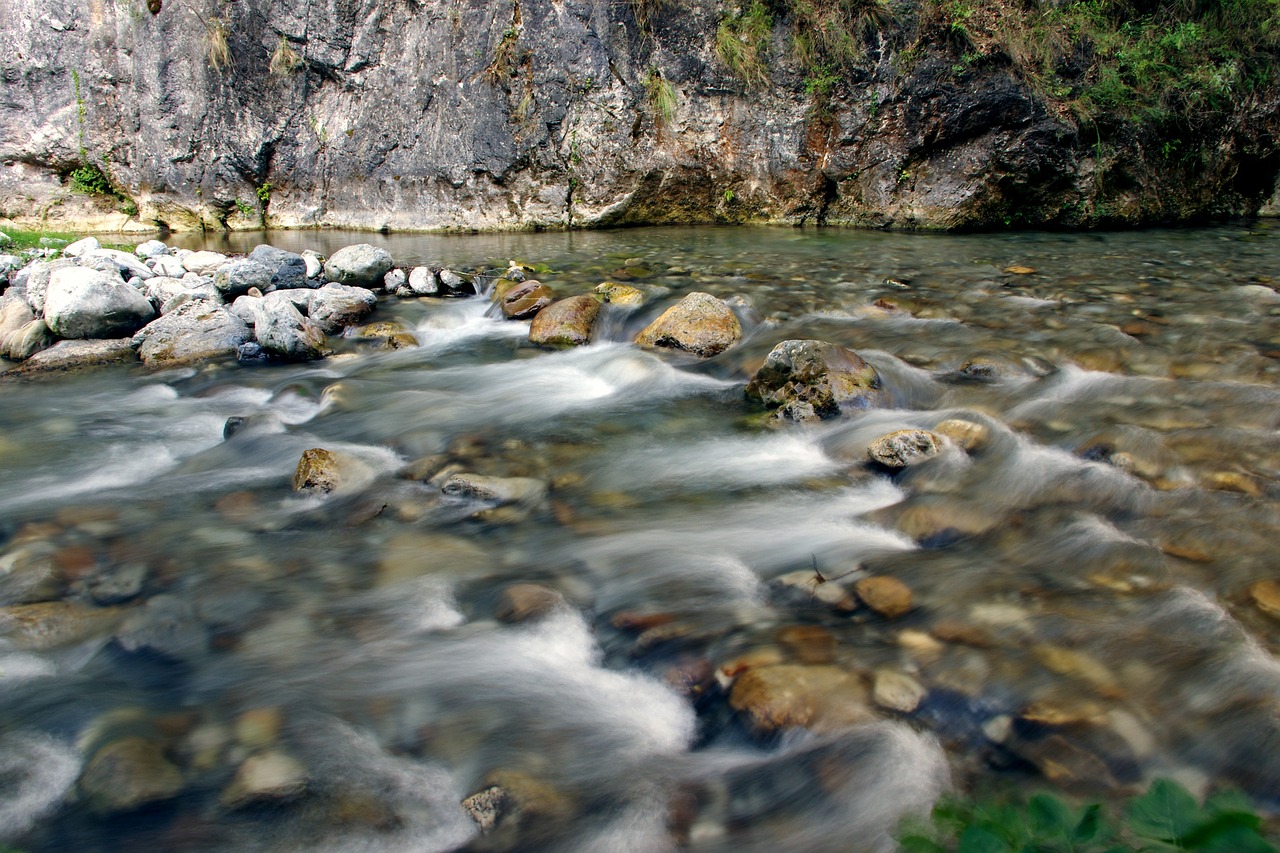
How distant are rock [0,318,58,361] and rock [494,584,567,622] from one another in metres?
5.00

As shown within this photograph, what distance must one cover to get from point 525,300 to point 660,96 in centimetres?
500

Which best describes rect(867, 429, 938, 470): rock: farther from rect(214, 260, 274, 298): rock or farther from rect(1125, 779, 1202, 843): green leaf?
rect(214, 260, 274, 298): rock

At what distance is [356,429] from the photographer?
407cm

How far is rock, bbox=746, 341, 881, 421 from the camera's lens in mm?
3713

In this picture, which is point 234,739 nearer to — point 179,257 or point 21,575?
point 21,575

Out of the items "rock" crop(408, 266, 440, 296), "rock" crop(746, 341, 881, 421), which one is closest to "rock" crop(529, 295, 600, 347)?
"rock" crop(408, 266, 440, 296)

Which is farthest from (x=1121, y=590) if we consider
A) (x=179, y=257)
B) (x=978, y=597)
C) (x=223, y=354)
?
(x=179, y=257)

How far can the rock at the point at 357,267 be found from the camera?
692cm

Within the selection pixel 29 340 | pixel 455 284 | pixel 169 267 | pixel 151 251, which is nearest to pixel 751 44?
pixel 455 284

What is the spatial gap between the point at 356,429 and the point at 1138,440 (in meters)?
3.59

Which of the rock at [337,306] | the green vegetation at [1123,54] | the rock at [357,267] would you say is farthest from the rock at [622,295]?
the green vegetation at [1123,54]

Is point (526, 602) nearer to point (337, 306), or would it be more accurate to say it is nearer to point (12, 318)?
point (337, 306)

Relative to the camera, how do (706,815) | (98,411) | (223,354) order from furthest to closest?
(223,354)
(98,411)
(706,815)

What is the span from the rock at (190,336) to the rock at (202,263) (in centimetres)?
164
